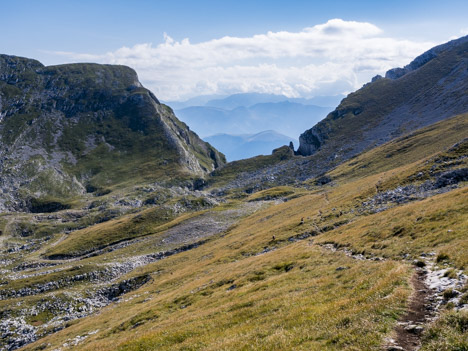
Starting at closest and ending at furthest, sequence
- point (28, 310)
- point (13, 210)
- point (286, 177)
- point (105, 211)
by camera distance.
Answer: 1. point (28, 310)
2. point (105, 211)
3. point (13, 210)
4. point (286, 177)

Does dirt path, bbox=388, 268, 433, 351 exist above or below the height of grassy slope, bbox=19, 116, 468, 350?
above

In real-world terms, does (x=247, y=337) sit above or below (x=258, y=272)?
above

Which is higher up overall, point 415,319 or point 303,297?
point 415,319

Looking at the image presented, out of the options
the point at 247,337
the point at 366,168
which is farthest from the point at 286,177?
the point at 247,337

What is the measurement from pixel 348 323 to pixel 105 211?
165 metres

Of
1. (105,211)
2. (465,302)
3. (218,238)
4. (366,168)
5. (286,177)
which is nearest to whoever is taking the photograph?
(465,302)

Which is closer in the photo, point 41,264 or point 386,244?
point 386,244

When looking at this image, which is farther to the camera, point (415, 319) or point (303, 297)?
point (303, 297)

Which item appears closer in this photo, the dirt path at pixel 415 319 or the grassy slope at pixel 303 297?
the dirt path at pixel 415 319

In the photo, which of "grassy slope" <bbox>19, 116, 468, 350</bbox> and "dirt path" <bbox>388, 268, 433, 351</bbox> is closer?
"dirt path" <bbox>388, 268, 433, 351</bbox>

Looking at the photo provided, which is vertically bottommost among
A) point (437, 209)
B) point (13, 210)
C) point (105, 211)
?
point (437, 209)

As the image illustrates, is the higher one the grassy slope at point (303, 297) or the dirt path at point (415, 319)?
the dirt path at point (415, 319)

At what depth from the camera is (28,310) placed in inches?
2514

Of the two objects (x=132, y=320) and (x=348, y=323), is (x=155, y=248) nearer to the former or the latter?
(x=132, y=320)
